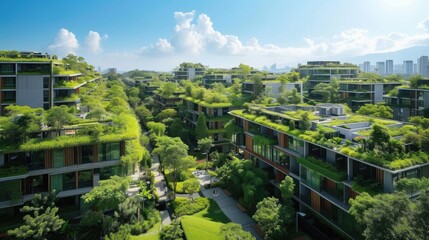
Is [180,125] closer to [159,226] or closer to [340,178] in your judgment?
[159,226]

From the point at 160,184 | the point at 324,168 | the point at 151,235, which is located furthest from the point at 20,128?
the point at 324,168

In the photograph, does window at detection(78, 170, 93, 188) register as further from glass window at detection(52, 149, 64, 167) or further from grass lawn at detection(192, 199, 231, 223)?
grass lawn at detection(192, 199, 231, 223)

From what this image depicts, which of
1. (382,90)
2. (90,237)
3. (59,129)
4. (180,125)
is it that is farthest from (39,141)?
(382,90)

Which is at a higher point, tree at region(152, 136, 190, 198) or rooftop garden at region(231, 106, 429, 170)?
rooftop garden at region(231, 106, 429, 170)

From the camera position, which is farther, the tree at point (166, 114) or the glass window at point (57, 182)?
the tree at point (166, 114)

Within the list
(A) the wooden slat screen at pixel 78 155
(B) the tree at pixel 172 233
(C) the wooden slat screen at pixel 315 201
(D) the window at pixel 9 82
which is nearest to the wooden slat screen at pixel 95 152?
(A) the wooden slat screen at pixel 78 155

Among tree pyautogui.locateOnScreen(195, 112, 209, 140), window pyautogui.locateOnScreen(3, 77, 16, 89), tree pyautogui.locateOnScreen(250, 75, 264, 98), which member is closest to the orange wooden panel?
window pyautogui.locateOnScreen(3, 77, 16, 89)

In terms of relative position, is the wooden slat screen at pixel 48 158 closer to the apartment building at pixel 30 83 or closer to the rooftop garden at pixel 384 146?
the apartment building at pixel 30 83
